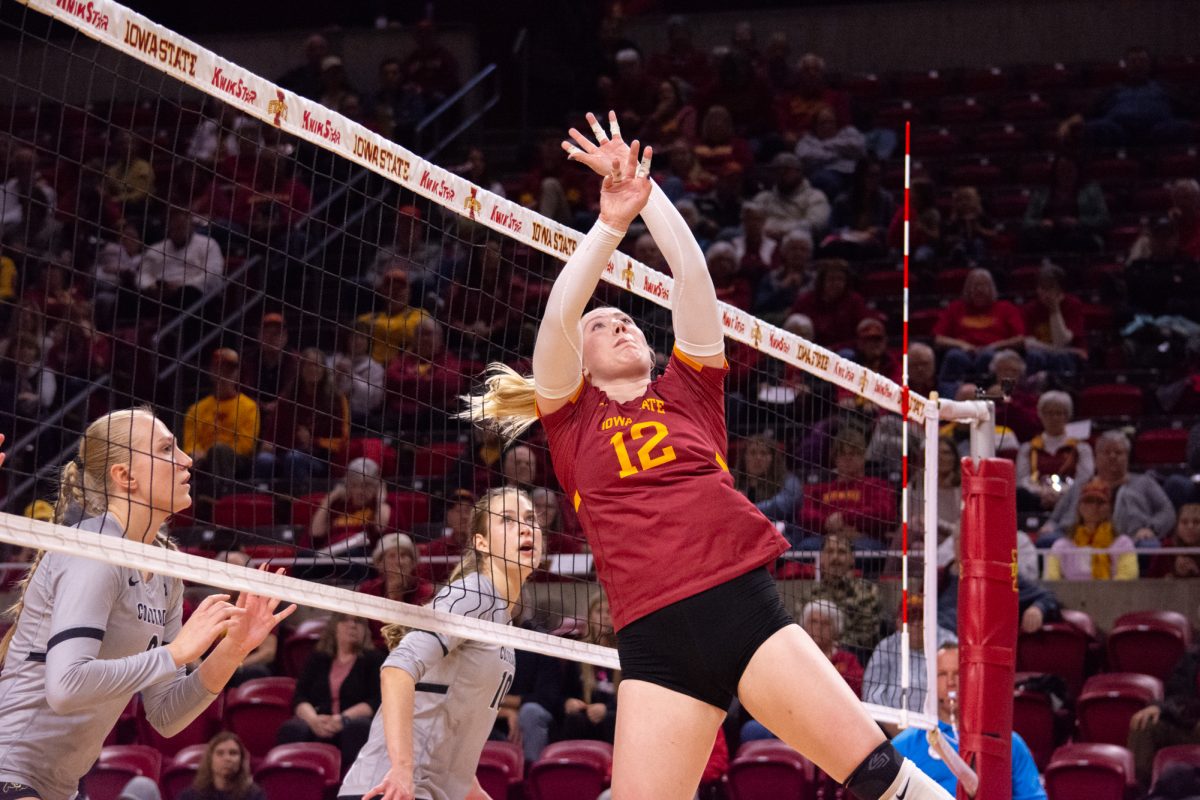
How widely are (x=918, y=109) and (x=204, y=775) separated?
1193 centimetres

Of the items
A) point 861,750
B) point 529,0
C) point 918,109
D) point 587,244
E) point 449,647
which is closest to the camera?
point 861,750

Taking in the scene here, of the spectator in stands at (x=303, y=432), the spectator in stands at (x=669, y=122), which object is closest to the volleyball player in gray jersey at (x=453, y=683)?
the spectator in stands at (x=303, y=432)

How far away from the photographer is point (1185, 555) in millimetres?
10180

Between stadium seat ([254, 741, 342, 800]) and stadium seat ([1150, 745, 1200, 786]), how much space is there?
4484mm

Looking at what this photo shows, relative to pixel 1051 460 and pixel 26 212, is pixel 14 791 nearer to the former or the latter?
pixel 1051 460

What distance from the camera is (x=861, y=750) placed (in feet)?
14.0

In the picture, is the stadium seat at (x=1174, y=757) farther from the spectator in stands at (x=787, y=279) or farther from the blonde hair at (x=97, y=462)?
the spectator in stands at (x=787, y=279)

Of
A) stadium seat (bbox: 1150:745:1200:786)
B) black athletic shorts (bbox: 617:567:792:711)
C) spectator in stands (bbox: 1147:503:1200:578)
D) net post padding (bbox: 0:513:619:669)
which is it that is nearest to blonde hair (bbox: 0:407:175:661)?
net post padding (bbox: 0:513:619:669)

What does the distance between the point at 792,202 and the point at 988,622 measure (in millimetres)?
9529

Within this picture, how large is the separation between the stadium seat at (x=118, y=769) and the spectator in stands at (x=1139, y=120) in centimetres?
1127

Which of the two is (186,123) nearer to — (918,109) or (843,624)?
(918,109)

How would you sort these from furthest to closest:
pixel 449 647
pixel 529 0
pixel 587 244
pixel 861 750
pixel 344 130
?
pixel 529 0, pixel 449 647, pixel 344 130, pixel 587 244, pixel 861 750

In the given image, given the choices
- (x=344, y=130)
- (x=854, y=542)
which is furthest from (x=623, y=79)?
(x=344, y=130)

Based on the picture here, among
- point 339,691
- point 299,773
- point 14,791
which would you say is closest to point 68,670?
point 14,791
